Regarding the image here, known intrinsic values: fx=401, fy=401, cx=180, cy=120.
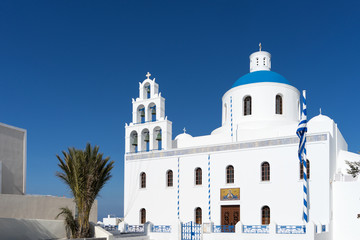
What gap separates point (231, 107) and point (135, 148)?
22.6 ft

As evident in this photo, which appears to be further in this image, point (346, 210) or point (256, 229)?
point (346, 210)

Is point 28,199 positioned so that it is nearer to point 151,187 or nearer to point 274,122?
point 151,187

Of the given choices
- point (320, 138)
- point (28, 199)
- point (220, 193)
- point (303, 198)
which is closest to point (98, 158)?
point (28, 199)

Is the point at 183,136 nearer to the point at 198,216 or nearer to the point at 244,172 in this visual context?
the point at 198,216

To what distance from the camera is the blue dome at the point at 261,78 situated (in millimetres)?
24906

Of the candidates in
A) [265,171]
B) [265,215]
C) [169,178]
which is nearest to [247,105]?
[265,171]

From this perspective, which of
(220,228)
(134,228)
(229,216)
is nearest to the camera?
(220,228)

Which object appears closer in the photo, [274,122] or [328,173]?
[328,173]

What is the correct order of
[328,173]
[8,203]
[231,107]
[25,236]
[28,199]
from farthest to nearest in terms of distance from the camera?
[231,107], [328,173], [28,199], [8,203], [25,236]

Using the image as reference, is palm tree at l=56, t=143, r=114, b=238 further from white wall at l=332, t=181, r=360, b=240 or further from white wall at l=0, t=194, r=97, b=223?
white wall at l=332, t=181, r=360, b=240

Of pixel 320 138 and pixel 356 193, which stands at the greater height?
pixel 320 138

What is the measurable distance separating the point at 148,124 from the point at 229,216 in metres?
7.62

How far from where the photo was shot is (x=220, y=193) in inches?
875

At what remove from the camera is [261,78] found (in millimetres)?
25016
